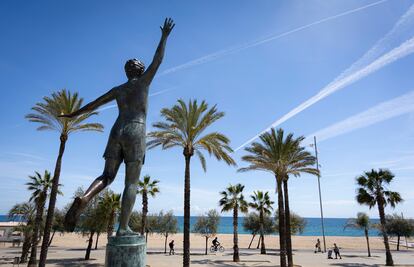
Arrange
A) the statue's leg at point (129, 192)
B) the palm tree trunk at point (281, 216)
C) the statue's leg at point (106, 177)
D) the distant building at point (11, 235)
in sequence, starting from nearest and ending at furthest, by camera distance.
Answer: the statue's leg at point (106, 177)
the statue's leg at point (129, 192)
the palm tree trunk at point (281, 216)
the distant building at point (11, 235)

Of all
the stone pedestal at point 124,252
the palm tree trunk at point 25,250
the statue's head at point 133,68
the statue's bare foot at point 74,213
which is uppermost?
the statue's head at point 133,68

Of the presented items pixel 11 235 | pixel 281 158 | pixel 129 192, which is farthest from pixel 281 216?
pixel 11 235

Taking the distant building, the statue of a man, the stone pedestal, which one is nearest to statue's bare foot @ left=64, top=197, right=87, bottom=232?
the statue of a man

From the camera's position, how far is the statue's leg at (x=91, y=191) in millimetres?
3869

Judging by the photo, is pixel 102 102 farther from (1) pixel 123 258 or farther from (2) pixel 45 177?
(2) pixel 45 177

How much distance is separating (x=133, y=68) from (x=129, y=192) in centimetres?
215

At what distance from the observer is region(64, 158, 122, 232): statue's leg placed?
3.87 metres

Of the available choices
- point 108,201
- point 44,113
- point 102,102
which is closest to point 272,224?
point 108,201

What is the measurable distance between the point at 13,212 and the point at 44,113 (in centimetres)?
1465

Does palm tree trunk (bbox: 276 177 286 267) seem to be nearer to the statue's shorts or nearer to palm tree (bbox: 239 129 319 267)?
palm tree (bbox: 239 129 319 267)

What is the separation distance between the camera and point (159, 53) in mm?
5328

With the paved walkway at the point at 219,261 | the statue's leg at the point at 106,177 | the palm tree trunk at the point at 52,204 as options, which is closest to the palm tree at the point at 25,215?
the paved walkway at the point at 219,261

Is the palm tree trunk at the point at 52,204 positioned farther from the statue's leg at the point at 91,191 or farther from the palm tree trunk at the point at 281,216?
the statue's leg at the point at 91,191

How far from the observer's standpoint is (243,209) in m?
30.1
